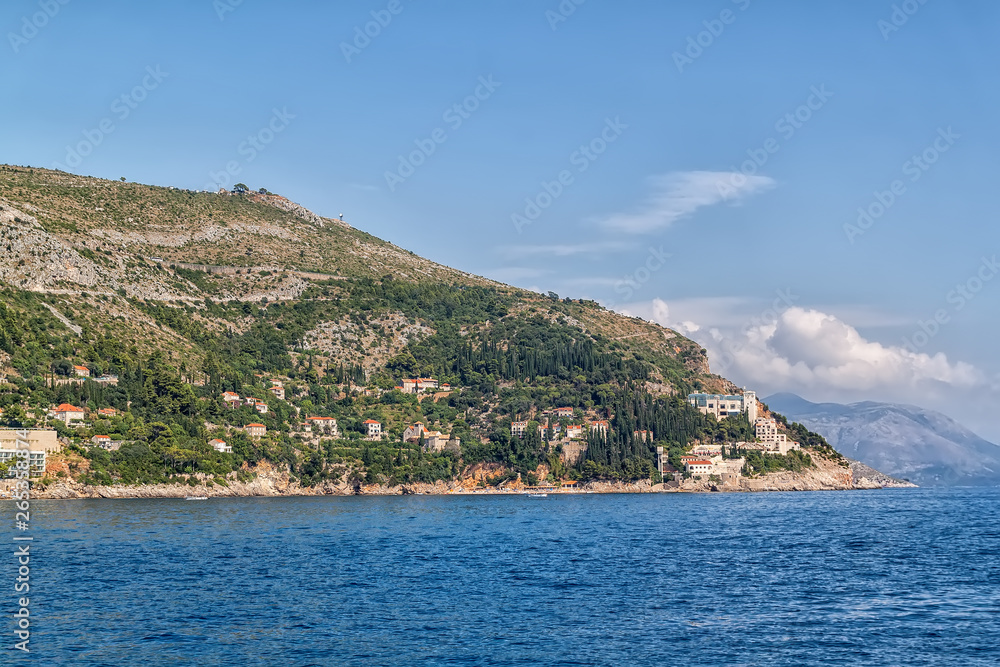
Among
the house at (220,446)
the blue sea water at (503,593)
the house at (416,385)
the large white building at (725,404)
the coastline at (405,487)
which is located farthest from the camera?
the large white building at (725,404)

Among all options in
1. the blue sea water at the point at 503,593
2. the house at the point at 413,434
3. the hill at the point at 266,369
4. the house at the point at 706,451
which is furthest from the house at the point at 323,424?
the blue sea water at the point at 503,593

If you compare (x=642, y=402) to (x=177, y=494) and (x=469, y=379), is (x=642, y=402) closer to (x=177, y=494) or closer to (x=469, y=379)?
(x=469, y=379)

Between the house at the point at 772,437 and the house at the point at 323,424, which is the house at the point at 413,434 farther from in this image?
the house at the point at 772,437

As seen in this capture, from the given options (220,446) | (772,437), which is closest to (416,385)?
(220,446)

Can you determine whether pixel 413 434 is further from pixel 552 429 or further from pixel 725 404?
pixel 725 404

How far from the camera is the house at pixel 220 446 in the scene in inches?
4825

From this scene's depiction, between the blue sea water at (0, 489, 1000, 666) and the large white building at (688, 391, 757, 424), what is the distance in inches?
3779

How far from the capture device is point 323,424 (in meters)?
143

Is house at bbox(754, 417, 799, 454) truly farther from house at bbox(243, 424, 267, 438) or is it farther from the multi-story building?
house at bbox(243, 424, 267, 438)

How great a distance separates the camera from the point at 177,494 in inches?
4402

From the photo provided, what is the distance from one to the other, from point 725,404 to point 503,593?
138196 mm

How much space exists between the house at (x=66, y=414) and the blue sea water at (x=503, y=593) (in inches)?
1333

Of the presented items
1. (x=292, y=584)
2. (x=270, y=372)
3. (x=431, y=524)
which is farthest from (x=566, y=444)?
(x=292, y=584)

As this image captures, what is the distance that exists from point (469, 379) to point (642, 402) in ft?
108
